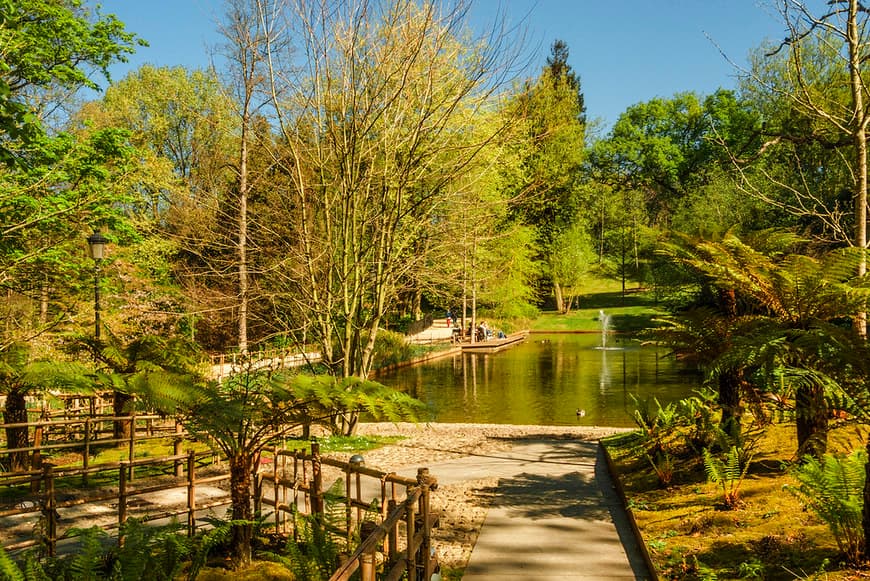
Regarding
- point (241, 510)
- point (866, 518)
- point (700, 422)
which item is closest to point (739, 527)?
point (866, 518)

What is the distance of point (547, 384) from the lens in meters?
22.2

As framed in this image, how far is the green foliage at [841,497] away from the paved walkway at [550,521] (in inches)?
59.7

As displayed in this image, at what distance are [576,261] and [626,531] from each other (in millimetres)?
41963

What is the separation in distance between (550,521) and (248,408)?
369 centimetres

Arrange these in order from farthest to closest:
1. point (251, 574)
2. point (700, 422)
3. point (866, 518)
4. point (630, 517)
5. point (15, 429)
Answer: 1. point (15, 429)
2. point (700, 422)
3. point (630, 517)
4. point (251, 574)
5. point (866, 518)

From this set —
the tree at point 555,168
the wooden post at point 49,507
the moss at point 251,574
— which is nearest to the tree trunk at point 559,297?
the tree at point 555,168

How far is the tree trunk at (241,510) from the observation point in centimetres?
569

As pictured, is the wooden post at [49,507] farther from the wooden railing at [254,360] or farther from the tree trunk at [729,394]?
the tree trunk at [729,394]

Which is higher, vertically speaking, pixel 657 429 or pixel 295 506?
pixel 657 429

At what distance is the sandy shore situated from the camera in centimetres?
692

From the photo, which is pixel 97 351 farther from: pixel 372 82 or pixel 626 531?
pixel 626 531

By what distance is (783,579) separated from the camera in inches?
190

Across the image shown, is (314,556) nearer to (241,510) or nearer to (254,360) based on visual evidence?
(241,510)

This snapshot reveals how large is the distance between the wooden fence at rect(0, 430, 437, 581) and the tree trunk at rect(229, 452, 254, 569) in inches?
11.3
